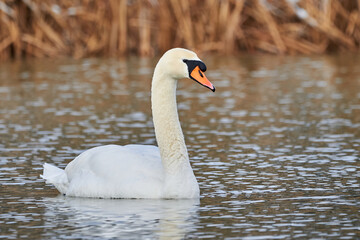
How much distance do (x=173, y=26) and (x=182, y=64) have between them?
19.4 meters

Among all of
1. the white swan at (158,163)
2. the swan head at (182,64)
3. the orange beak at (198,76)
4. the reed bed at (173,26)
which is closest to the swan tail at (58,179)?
the white swan at (158,163)

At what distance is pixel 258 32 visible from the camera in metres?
28.6

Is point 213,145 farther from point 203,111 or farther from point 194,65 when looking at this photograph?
point 203,111

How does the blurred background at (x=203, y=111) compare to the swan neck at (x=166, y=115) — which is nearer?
the blurred background at (x=203, y=111)

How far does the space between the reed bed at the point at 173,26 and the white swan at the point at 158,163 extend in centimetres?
1842

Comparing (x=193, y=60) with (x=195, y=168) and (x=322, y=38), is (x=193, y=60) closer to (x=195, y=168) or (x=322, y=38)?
(x=195, y=168)

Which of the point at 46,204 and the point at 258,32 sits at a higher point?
the point at 258,32

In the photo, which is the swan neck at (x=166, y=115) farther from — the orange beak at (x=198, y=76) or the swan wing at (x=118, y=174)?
the orange beak at (x=198, y=76)

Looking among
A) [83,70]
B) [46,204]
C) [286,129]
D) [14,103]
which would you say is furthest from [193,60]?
[83,70]

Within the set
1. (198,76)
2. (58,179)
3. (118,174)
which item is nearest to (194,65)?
(198,76)

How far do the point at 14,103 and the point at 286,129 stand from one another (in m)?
6.14

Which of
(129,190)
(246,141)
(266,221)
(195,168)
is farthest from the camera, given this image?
(246,141)

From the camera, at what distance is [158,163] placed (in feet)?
30.5

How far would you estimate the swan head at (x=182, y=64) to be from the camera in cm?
903
